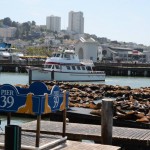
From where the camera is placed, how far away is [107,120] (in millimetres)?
10180

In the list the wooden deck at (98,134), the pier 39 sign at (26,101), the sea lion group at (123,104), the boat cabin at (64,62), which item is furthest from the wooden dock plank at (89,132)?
the boat cabin at (64,62)

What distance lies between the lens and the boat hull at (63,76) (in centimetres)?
5034

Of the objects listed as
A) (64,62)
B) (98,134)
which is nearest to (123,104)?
(98,134)

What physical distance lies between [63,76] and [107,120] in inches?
1652

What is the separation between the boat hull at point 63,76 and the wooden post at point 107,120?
129ft

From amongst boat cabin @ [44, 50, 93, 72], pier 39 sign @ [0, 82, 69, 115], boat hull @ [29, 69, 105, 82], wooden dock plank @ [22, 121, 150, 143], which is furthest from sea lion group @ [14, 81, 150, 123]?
boat cabin @ [44, 50, 93, 72]

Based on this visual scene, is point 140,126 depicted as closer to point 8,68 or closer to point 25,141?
point 25,141

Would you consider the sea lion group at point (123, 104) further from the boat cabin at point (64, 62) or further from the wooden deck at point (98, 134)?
the boat cabin at point (64, 62)

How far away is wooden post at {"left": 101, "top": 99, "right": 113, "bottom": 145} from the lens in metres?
10.1

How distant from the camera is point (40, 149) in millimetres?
7836

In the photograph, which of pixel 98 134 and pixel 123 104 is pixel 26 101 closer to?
pixel 98 134

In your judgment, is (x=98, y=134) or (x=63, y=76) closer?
(x=98, y=134)

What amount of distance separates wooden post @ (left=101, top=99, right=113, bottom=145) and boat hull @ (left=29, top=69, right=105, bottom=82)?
3945cm

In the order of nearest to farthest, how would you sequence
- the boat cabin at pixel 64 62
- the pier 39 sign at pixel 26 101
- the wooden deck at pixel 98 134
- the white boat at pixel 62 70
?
the pier 39 sign at pixel 26 101 → the wooden deck at pixel 98 134 → the white boat at pixel 62 70 → the boat cabin at pixel 64 62
